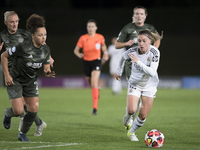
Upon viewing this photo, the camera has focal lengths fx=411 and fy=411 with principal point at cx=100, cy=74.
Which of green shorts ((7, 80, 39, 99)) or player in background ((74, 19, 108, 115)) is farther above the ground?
green shorts ((7, 80, 39, 99))

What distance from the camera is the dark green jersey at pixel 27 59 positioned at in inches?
254

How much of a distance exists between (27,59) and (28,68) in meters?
0.16

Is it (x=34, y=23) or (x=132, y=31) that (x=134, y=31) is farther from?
(x=34, y=23)

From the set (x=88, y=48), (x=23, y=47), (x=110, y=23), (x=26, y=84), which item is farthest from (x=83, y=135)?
(x=110, y=23)

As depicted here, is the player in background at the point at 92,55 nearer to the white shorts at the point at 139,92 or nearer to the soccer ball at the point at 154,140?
the white shorts at the point at 139,92

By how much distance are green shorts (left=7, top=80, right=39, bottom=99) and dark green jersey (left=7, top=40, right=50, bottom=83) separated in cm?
8

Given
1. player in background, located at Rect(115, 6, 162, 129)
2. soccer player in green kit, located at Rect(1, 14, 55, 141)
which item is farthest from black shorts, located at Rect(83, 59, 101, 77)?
soccer player in green kit, located at Rect(1, 14, 55, 141)

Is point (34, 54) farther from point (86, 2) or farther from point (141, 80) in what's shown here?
point (86, 2)

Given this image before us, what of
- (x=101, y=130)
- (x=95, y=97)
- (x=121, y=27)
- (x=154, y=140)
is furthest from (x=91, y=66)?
(x=121, y=27)

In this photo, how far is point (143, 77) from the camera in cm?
687

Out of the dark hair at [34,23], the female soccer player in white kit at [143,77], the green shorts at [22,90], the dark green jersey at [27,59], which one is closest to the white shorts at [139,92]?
the female soccer player in white kit at [143,77]

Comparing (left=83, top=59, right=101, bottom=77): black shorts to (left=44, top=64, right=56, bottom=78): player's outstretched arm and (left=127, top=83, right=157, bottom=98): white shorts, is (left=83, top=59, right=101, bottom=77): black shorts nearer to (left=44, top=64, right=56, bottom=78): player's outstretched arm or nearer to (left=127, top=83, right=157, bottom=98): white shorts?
(left=127, top=83, right=157, bottom=98): white shorts

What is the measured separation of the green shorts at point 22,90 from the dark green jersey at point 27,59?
79 mm

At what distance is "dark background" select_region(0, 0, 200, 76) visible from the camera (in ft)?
85.6
